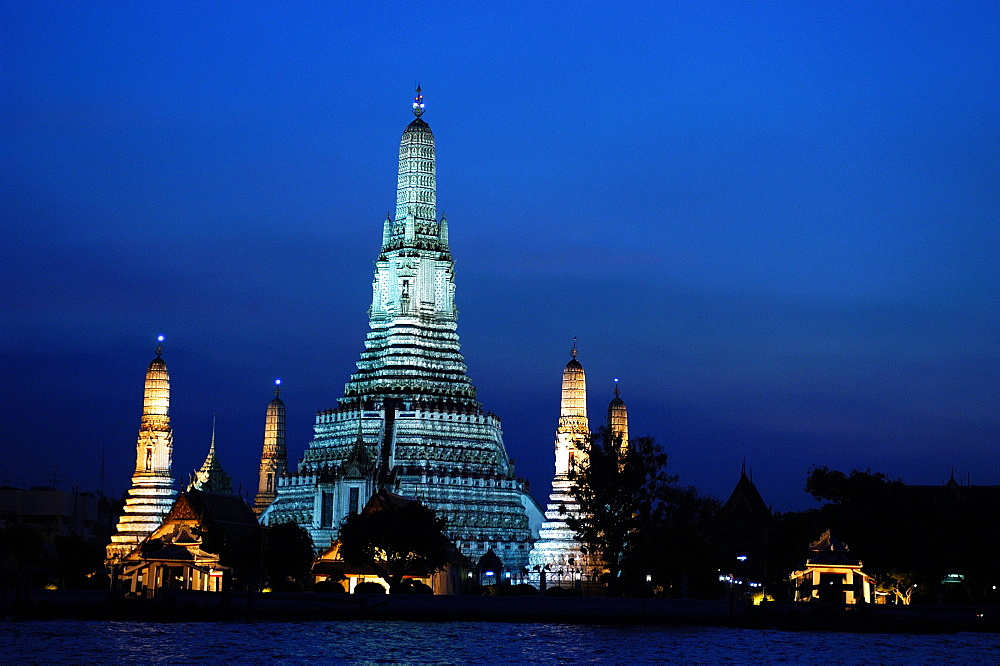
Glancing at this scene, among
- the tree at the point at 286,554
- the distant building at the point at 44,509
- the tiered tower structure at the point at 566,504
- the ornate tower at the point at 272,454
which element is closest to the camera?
the tree at the point at 286,554

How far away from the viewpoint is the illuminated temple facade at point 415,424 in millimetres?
110000

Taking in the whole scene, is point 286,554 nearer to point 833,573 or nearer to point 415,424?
point 415,424

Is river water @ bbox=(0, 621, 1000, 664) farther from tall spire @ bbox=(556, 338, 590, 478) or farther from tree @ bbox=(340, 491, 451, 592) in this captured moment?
tall spire @ bbox=(556, 338, 590, 478)

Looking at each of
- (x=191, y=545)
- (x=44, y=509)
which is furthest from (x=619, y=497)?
(x=44, y=509)

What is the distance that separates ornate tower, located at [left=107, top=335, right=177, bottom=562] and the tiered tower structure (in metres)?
25.6

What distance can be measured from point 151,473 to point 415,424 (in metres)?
19.2

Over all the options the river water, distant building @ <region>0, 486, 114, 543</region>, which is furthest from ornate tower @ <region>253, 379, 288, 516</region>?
the river water

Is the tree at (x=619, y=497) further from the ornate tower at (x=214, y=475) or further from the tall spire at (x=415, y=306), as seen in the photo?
the ornate tower at (x=214, y=475)

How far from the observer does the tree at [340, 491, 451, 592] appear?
292 ft

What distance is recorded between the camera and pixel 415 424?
113 meters

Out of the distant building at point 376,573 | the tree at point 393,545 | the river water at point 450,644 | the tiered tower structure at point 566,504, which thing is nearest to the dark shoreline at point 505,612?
the river water at point 450,644

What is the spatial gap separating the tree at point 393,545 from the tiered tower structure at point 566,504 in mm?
18341

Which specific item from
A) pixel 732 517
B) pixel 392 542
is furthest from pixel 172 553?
pixel 732 517

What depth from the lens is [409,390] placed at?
115188 mm
